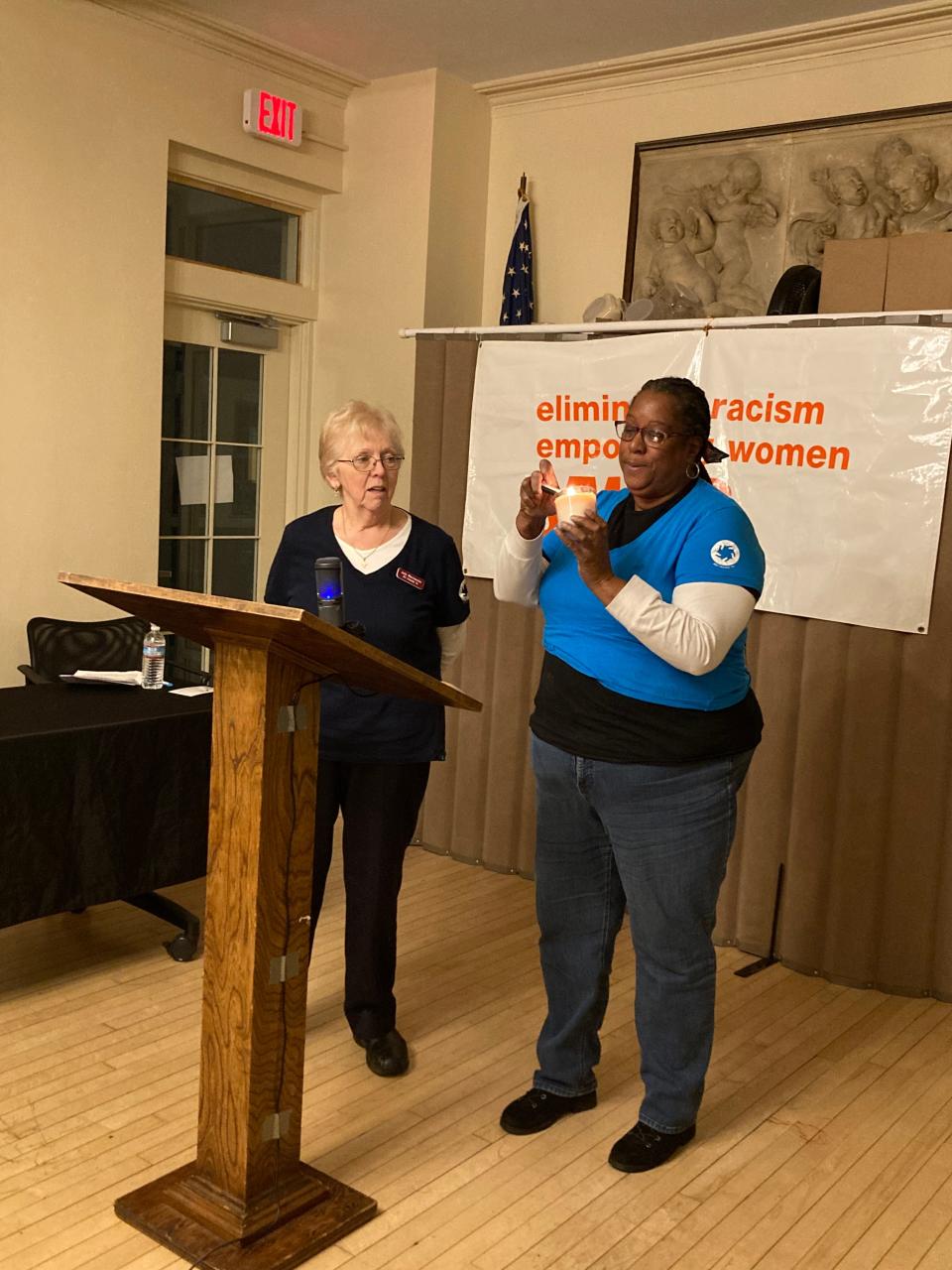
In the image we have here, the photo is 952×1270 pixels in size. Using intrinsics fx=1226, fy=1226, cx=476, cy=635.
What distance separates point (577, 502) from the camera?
6.99ft

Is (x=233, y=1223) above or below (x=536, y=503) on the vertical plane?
below

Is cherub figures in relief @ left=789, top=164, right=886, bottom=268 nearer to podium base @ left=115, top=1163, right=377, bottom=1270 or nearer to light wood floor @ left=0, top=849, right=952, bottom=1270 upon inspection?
light wood floor @ left=0, top=849, right=952, bottom=1270

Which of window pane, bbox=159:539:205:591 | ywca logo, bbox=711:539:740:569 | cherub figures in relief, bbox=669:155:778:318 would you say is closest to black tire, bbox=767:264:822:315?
cherub figures in relief, bbox=669:155:778:318

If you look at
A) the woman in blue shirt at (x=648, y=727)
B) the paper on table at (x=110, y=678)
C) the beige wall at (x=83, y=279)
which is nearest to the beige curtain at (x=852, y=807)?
the woman in blue shirt at (x=648, y=727)

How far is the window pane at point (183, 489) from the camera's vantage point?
4.99 metres

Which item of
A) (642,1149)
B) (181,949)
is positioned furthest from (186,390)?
(642,1149)

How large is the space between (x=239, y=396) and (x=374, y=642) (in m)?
2.86

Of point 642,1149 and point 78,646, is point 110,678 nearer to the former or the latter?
point 78,646

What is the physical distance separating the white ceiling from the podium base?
3828 mm

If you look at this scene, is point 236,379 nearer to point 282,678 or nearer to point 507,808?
point 507,808

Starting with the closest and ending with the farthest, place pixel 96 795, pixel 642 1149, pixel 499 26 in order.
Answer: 1. pixel 642 1149
2. pixel 96 795
3. pixel 499 26

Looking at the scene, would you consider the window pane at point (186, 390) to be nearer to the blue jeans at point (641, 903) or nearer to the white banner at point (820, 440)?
the white banner at point (820, 440)

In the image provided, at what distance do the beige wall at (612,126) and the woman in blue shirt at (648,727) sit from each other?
265 centimetres

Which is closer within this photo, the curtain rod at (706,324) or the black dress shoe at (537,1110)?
the black dress shoe at (537,1110)
